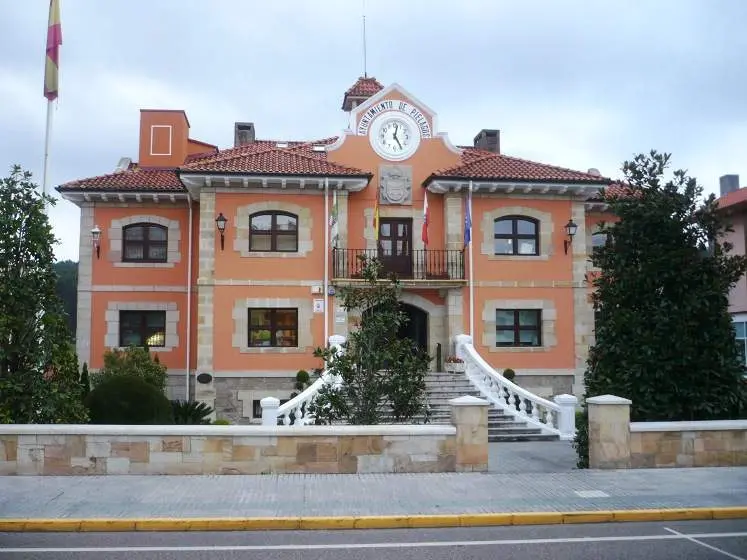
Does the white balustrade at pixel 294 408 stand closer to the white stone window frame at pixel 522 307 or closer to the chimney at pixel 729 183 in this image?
the white stone window frame at pixel 522 307

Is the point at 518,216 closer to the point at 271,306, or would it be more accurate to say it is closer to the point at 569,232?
the point at 569,232

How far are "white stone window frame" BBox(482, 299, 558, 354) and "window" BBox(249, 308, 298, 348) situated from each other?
575 centimetres

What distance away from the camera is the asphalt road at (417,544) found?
7.39m

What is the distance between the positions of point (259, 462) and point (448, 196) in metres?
12.8

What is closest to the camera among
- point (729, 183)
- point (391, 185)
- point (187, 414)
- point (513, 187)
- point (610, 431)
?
point (610, 431)

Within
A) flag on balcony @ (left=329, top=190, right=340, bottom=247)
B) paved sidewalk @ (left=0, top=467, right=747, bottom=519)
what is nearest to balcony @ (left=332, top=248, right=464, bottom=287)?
flag on balcony @ (left=329, top=190, right=340, bottom=247)

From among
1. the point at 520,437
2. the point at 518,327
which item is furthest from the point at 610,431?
the point at 518,327

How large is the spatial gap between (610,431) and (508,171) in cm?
1211

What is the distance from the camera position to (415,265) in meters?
22.1

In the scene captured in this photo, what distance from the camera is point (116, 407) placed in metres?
14.0

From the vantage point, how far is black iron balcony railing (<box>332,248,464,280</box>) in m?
→ 21.7

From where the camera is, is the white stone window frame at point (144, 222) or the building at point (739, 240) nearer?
the building at point (739, 240)

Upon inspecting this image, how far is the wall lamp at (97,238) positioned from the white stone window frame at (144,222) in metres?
0.34

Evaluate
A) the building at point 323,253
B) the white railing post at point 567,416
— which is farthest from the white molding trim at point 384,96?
the white railing post at point 567,416
